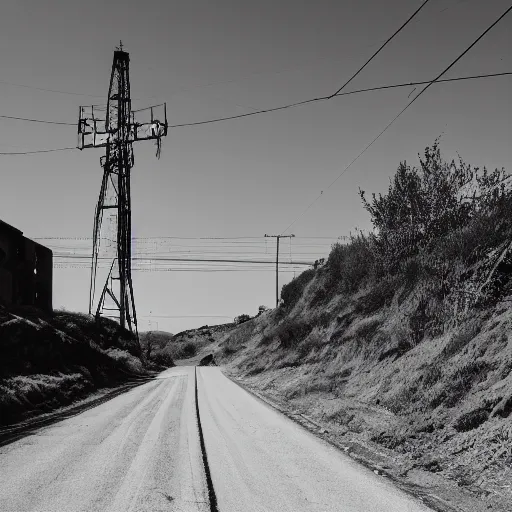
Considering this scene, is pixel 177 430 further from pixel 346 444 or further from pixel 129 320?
pixel 129 320

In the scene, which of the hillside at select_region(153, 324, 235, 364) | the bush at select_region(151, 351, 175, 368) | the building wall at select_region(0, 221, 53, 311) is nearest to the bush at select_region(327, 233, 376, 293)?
the building wall at select_region(0, 221, 53, 311)

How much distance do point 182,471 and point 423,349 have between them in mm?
8701

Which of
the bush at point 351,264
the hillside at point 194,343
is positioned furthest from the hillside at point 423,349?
the hillside at point 194,343

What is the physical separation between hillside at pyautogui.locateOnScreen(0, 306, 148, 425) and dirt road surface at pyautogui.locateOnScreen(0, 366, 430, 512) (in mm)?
3650

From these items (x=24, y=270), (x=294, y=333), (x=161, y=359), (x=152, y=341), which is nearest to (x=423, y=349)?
(x=294, y=333)

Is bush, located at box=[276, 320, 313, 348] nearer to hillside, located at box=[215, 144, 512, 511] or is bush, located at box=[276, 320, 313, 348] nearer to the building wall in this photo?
hillside, located at box=[215, 144, 512, 511]

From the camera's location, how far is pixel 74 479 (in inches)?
270

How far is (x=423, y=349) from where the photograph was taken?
13914mm

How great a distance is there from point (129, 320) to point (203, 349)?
4509 centimetres

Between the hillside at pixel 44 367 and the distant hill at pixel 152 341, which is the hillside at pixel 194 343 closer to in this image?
the distant hill at pixel 152 341

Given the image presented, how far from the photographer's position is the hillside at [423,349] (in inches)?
314

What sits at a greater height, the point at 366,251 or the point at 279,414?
the point at 366,251

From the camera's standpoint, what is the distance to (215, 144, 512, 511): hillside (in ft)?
26.2

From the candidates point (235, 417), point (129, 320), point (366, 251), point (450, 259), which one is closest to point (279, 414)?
point (235, 417)
